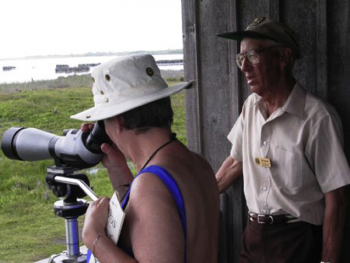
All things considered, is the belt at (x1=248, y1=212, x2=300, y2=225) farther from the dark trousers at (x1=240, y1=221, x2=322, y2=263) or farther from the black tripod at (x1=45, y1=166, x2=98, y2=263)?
the black tripod at (x1=45, y1=166, x2=98, y2=263)

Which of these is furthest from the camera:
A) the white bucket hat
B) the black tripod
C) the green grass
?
the green grass

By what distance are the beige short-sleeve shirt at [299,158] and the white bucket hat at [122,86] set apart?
774 mm

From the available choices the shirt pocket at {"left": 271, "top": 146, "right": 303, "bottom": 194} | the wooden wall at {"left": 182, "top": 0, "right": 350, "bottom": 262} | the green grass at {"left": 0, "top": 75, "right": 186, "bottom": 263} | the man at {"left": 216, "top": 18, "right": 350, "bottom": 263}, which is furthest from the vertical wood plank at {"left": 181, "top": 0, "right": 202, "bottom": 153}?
the green grass at {"left": 0, "top": 75, "right": 186, "bottom": 263}

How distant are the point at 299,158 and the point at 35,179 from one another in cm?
368

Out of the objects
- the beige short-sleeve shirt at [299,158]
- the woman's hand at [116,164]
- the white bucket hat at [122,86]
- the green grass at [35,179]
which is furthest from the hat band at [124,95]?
the green grass at [35,179]

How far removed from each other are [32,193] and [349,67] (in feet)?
12.2

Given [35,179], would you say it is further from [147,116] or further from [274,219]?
[147,116]

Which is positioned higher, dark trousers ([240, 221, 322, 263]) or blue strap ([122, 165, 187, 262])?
blue strap ([122, 165, 187, 262])

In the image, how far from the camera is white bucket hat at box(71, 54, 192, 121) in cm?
106

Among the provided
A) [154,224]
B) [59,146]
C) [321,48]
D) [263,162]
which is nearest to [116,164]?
[59,146]

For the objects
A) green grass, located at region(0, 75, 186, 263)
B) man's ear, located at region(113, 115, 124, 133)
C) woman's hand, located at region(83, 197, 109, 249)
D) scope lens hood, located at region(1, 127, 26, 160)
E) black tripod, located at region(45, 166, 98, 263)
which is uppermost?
man's ear, located at region(113, 115, 124, 133)

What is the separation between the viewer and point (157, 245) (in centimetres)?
94

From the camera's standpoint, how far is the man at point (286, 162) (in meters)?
1.70

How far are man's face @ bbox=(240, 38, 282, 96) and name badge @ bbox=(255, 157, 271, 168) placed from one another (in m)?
0.24
